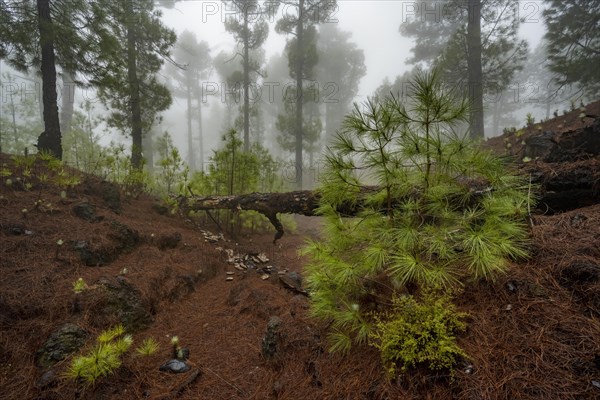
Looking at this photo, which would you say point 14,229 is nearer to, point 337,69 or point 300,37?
point 300,37

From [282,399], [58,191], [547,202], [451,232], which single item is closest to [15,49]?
[58,191]

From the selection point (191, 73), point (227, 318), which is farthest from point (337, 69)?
point (227, 318)

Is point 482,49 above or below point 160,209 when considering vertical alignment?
above

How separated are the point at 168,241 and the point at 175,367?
2913 millimetres

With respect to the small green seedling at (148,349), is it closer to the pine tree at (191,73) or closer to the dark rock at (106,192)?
the dark rock at (106,192)

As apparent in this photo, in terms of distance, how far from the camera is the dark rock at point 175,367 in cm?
248

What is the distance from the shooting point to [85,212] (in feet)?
15.5

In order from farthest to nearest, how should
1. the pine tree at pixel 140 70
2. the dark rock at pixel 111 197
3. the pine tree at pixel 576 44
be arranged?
the pine tree at pixel 576 44
the pine tree at pixel 140 70
the dark rock at pixel 111 197

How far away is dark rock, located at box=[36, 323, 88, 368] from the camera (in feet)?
7.95

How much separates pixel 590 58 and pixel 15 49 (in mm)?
15695

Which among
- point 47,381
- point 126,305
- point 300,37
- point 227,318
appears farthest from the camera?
point 300,37

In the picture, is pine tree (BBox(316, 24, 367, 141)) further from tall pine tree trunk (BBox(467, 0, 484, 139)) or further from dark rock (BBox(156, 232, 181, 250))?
dark rock (BBox(156, 232, 181, 250))

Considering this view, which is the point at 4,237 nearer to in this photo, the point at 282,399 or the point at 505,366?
the point at 282,399

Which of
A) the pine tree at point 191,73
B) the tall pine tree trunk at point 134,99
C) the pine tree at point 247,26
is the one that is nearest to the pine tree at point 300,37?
the pine tree at point 247,26
